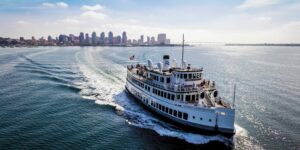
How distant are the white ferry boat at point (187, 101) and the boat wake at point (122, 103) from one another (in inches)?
49.5

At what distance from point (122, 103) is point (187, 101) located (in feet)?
54.6

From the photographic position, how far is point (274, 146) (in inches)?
1270

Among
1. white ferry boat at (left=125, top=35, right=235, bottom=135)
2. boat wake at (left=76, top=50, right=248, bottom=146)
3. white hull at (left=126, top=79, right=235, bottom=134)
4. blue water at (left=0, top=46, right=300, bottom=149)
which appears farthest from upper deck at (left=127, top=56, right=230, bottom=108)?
blue water at (left=0, top=46, right=300, bottom=149)

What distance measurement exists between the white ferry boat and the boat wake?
126 cm

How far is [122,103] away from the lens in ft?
162

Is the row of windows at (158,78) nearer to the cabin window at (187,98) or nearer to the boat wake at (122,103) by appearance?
the cabin window at (187,98)

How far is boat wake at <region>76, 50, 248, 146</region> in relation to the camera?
112 ft

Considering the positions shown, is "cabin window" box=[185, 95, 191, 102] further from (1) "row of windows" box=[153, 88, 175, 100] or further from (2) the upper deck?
(1) "row of windows" box=[153, 88, 175, 100]

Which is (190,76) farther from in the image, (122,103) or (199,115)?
(122,103)

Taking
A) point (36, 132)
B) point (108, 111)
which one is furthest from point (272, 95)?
point (36, 132)

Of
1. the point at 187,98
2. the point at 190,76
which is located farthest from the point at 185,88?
the point at 190,76

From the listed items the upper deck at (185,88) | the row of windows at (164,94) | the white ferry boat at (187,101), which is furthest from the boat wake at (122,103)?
the upper deck at (185,88)

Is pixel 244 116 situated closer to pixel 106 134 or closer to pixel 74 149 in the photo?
pixel 106 134

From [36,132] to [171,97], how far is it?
20.3 m
